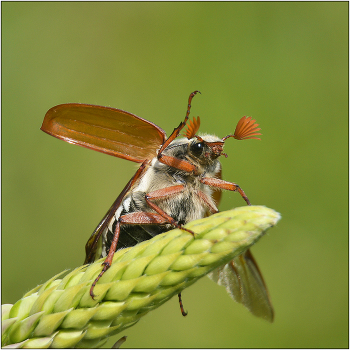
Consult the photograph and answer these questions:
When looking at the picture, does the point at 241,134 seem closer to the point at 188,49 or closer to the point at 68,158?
the point at 68,158

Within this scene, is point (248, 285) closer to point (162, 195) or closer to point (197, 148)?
point (162, 195)

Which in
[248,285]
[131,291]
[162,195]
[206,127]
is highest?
[206,127]

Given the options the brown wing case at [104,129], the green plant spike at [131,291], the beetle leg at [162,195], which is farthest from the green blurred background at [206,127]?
the green plant spike at [131,291]

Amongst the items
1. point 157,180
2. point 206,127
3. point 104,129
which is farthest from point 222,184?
point 206,127

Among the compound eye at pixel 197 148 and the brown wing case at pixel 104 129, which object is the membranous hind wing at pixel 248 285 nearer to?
the compound eye at pixel 197 148

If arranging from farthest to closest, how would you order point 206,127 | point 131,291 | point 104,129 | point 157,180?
point 206,127
point 157,180
point 104,129
point 131,291

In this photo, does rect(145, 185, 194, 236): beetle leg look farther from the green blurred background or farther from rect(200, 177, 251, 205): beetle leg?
the green blurred background

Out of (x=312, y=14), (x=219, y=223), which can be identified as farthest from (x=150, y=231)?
(x=312, y=14)
